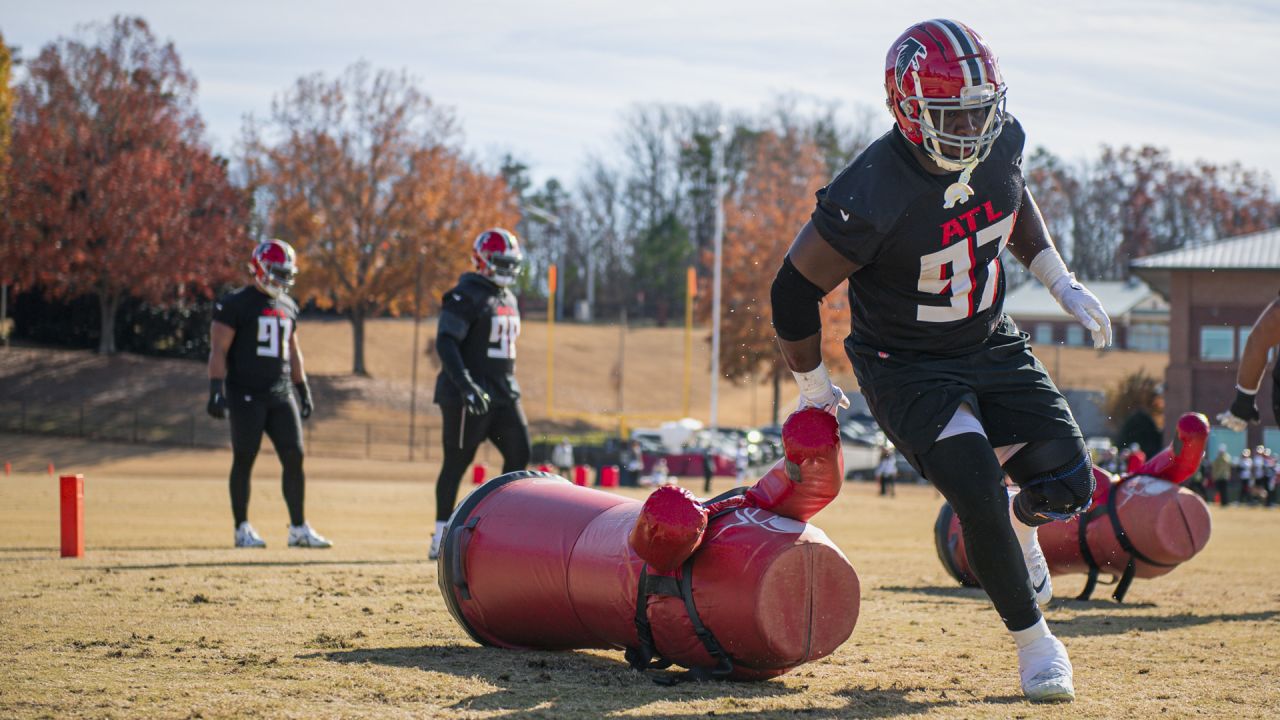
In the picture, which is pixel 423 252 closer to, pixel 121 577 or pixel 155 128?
pixel 155 128

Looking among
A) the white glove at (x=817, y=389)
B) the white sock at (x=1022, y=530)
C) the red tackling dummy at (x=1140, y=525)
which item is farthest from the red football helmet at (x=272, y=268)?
the white sock at (x=1022, y=530)

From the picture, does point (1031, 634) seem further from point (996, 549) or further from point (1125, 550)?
point (1125, 550)

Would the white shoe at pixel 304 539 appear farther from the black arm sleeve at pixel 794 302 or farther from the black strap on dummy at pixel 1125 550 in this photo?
the black arm sleeve at pixel 794 302

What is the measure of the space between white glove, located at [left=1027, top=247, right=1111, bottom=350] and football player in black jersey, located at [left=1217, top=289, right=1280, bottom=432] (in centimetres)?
333

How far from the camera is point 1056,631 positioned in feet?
22.1

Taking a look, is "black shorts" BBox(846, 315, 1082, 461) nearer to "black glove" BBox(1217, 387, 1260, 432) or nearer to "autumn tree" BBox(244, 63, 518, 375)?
"black glove" BBox(1217, 387, 1260, 432)

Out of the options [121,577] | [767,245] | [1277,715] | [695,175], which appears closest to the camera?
[1277,715]

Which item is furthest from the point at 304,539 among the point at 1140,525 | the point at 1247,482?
the point at 1247,482

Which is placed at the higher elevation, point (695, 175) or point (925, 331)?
point (695, 175)

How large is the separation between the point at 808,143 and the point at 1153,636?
6383cm

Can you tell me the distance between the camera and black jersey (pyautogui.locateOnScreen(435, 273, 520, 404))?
33.3 ft

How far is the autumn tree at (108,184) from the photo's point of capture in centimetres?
4541

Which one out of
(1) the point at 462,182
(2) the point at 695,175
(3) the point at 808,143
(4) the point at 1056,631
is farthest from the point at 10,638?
(2) the point at 695,175

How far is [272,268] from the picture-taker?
10.9 metres
